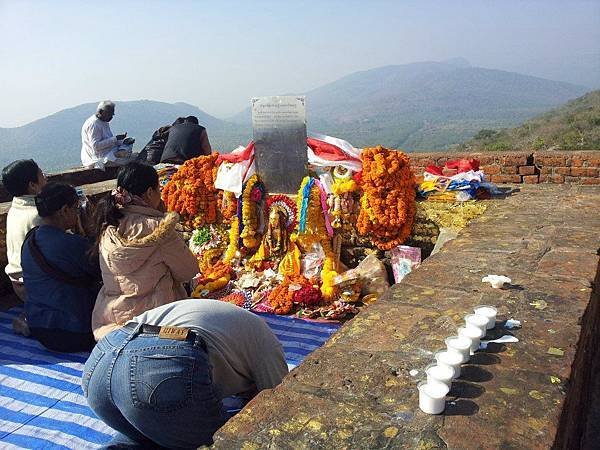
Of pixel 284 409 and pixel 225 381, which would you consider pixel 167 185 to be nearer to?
pixel 225 381

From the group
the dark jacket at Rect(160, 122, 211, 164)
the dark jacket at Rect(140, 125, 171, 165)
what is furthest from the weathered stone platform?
the dark jacket at Rect(140, 125, 171, 165)

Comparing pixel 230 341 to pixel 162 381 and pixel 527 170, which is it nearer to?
pixel 162 381

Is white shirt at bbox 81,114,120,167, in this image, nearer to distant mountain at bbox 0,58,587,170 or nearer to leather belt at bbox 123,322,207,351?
distant mountain at bbox 0,58,587,170

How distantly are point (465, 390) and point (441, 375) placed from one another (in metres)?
0.15

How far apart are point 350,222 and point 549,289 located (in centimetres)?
268

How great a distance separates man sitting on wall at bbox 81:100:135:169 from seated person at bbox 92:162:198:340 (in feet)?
18.2

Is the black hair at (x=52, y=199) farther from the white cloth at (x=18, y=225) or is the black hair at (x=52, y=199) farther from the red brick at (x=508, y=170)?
the red brick at (x=508, y=170)

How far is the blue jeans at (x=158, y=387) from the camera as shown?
1.71 meters

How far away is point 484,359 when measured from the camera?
1.78 meters

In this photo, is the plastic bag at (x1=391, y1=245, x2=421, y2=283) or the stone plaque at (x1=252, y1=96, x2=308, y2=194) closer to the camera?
the plastic bag at (x1=391, y1=245, x2=421, y2=283)

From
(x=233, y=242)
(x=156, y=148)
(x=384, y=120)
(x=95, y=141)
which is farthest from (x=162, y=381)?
(x=384, y=120)

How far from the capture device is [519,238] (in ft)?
11.0

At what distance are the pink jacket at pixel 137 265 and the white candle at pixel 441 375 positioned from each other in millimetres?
1845

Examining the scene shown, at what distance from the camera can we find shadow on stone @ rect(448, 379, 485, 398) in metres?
1.57
